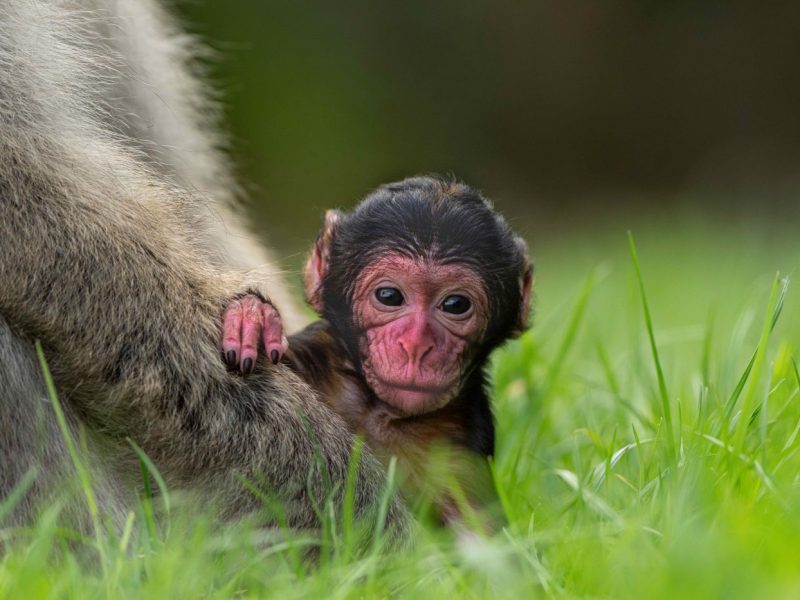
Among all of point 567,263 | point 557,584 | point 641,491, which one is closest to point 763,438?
point 641,491

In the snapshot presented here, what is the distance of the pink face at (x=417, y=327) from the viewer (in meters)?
3.46

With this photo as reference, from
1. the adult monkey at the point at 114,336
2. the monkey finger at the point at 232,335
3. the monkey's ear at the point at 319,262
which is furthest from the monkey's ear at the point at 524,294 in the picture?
the monkey finger at the point at 232,335

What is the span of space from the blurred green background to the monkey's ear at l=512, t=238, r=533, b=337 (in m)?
8.72

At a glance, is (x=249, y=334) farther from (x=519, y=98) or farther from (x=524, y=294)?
(x=519, y=98)

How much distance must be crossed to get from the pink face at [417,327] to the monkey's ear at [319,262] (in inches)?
8.6

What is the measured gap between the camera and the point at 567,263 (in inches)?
376

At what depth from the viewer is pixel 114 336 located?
10.5 ft

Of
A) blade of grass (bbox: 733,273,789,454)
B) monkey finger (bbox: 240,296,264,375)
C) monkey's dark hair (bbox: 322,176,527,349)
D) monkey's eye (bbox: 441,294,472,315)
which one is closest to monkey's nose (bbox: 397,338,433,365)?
monkey's eye (bbox: 441,294,472,315)

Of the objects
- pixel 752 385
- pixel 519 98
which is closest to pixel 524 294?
pixel 752 385

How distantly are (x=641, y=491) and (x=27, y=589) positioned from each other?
1351 millimetres

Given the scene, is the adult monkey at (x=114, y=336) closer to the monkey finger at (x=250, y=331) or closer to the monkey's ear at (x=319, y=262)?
the monkey finger at (x=250, y=331)

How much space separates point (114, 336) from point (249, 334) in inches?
12.6

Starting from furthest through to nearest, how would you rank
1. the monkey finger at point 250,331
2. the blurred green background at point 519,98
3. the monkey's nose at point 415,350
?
the blurred green background at point 519,98 < the monkey's nose at point 415,350 < the monkey finger at point 250,331

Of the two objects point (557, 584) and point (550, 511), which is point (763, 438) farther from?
point (557, 584)
